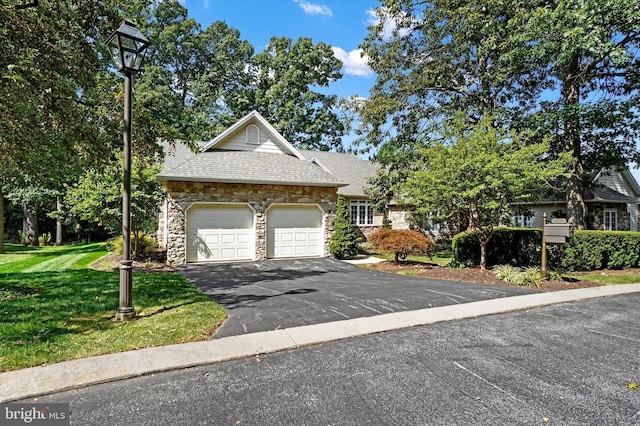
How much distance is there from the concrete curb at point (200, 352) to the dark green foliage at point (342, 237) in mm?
8115

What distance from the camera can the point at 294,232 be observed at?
14.5 m

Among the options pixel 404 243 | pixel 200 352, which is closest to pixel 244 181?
pixel 404 243

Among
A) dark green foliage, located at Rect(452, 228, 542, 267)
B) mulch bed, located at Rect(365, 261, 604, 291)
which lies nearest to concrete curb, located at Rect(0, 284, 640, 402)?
mulch bed, located at Rect(365, 261, 604, 291)

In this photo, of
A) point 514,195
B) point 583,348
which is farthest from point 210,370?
point 514,195

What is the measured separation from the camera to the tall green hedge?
37.3ft

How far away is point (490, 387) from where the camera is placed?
3449mm

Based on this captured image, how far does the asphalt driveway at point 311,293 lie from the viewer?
579cm

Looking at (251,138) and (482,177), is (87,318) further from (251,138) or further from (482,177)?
(251,138)

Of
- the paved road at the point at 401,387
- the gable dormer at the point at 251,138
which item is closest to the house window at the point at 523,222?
the gable dormer at the point at 251,138

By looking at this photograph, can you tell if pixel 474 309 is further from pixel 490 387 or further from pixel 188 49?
pixel 188 49

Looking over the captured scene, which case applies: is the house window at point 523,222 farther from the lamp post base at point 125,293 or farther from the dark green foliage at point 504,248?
the lamp post base at point 125,293

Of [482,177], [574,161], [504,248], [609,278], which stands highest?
[574,161]

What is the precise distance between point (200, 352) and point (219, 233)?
9365 millimetres

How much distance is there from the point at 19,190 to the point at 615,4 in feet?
90.2
